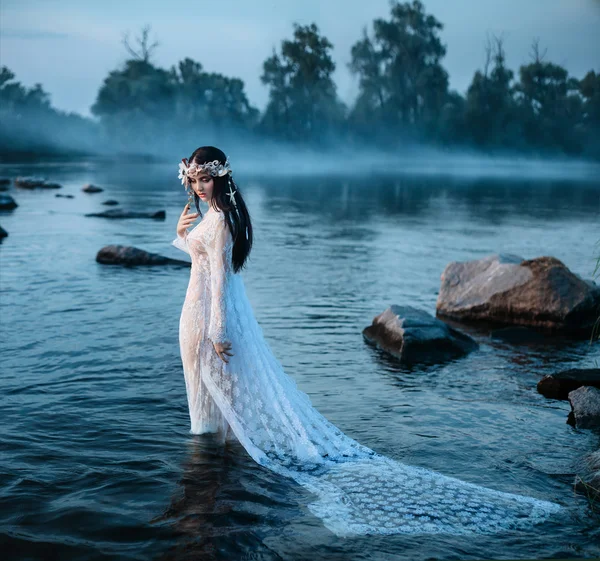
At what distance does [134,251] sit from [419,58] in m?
88.9

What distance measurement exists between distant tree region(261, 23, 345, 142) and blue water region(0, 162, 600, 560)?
7905 centimetres

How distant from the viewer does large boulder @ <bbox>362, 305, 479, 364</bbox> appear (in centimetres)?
874

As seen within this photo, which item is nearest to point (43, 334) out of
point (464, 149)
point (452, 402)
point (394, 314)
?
point (394, 314)

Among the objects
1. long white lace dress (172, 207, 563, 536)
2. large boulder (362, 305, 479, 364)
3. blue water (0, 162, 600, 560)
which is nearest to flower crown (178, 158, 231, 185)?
long white lace dress (172, 207, 563, 536)

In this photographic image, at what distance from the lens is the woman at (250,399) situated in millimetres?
5086

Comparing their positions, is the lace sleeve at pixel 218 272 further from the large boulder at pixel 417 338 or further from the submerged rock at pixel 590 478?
the large boulder at pixel 417 338

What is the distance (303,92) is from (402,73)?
520 inches

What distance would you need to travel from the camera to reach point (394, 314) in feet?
30.5

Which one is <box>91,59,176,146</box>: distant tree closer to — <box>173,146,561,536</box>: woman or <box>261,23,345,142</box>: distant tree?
<box>261,23,345,142</box>: distant tree

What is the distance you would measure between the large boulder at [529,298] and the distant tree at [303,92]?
83306 millimetres

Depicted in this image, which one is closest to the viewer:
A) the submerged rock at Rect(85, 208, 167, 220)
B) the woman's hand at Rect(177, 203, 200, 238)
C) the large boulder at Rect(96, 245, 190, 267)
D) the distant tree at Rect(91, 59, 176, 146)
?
the woman's hand at Rect(177, 203, 200, 238)

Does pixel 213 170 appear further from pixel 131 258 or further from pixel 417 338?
pixel 131 258

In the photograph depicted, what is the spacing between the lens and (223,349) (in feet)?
18.0

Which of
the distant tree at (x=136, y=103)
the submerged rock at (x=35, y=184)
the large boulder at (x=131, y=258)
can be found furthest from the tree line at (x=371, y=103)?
the large boulder at (x=131, y=258)
